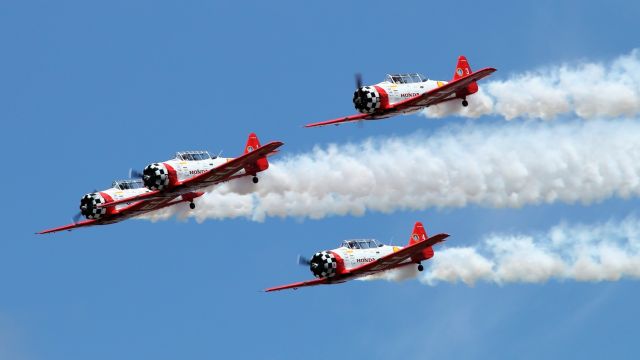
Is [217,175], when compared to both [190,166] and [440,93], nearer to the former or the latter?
[190,166]

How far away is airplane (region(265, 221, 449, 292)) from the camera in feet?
563

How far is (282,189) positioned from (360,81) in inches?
378

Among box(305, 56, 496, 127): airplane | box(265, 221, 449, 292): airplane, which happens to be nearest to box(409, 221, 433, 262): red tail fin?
box(265, 221, 449, 292): airplane

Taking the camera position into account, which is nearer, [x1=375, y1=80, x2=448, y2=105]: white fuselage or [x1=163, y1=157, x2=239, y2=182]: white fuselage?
[x1=163, y1=157, x2=239, y2=182]: white fuselage

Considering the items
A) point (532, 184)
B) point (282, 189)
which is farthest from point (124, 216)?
point (532, 184)

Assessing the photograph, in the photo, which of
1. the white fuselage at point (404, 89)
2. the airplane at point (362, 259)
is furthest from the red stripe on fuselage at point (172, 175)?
the white fuselage at point (404, 89)

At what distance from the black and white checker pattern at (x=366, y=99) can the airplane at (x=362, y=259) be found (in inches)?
237

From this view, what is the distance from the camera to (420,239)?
175 m

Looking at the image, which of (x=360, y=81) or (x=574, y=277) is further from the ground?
(x=360, y=81)

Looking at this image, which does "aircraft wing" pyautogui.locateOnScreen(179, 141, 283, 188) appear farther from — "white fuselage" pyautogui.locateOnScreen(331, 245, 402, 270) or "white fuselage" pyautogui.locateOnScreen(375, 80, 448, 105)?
"white fuselage" pyautogui.locateOnScreen(375, 80, 448, 105)

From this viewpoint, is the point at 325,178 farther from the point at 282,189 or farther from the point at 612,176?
the point at 612,176

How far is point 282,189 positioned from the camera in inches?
7156

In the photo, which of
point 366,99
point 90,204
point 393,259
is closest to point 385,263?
point 393,259

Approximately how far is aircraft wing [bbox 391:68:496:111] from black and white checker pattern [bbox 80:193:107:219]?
15.3m
